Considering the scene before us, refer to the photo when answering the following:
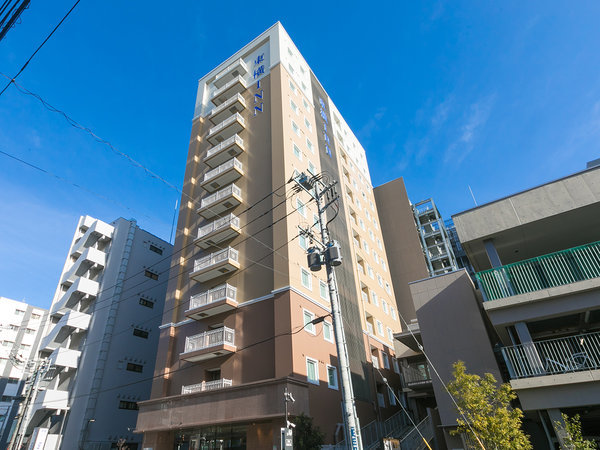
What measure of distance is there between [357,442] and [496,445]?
17.8 feet

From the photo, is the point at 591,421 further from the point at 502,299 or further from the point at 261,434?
the point at 261,434

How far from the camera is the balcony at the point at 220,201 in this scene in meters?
31.6

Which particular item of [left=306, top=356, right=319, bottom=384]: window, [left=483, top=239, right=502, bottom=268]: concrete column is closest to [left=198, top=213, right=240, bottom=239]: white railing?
[left=306, top=356, right=319, bottom=384]: window

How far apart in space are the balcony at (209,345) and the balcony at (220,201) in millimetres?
11347

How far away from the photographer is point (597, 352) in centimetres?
1488

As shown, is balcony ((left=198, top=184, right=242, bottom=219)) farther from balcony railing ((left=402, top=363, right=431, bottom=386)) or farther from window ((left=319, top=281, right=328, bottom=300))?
balcony railing ((left=402, top=363, right=431, bottom=386))

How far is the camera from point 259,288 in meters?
26.4

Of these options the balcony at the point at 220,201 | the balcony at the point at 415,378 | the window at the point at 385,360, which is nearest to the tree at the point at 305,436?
the balcony at the point at 415,378

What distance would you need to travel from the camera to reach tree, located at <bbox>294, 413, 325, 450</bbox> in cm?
1842

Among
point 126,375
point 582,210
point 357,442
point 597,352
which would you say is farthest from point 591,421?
point 126,375

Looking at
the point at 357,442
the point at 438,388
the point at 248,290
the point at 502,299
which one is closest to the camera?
the point at 357,442

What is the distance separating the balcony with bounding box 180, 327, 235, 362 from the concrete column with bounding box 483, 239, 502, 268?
54.9 feet

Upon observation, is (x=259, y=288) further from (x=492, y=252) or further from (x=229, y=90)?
(x=229, y=90)

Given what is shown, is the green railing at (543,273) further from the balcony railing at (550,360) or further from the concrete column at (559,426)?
the concrete column at (559,426)
